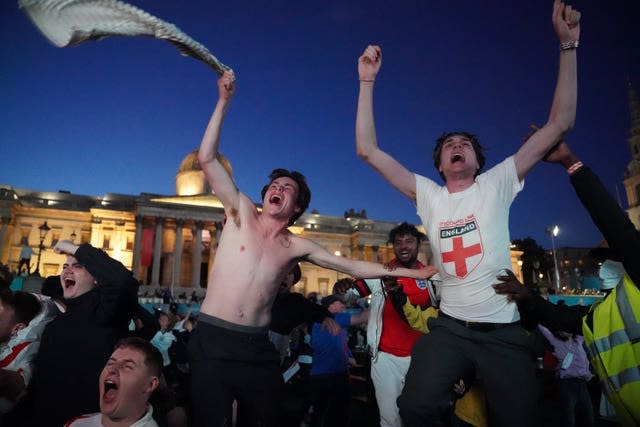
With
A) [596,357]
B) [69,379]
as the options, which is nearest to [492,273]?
[596,357]

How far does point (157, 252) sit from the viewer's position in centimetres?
4734

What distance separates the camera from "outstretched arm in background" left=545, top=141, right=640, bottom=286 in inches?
88.6

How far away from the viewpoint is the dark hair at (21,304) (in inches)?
152

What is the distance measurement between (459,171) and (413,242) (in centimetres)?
213

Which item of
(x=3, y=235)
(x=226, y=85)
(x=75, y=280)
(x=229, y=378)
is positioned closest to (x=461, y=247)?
(x=229, y=378)

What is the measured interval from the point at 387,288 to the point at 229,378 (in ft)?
5.32

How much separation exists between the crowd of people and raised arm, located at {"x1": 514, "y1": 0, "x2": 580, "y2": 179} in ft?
0.04

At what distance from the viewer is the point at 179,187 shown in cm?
5916

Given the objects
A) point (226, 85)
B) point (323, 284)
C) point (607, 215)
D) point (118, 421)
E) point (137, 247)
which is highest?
point (137, 247)

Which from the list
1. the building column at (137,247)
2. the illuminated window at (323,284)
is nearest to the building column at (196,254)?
the building column at (137,247)

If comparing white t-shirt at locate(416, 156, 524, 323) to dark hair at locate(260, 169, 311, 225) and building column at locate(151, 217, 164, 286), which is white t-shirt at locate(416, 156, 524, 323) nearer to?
dark hair at locate(260, 169, 311, 225)

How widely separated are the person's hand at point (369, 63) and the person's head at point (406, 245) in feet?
7.91

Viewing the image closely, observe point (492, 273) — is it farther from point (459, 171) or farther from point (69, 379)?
point (69, 379)

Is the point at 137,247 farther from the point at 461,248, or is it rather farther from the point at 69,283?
the point at 461,248
